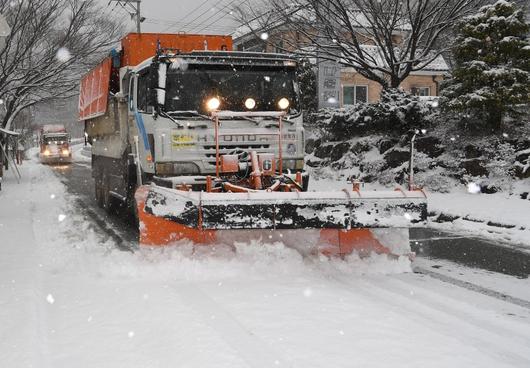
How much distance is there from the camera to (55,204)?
43.7 ft

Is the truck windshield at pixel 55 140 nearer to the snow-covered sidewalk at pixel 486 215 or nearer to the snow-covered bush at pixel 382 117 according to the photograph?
the snow-covered bush at pixel 382 117

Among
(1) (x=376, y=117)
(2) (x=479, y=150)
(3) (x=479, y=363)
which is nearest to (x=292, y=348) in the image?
(3) (x=479, y=363)

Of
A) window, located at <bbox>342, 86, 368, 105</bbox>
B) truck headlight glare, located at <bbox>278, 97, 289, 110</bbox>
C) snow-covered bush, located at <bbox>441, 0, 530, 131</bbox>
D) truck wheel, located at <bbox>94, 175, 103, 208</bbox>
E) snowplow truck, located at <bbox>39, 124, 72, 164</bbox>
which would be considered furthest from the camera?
snowplow truck, located at <bbox>39, 124, 72, 164</bbox>

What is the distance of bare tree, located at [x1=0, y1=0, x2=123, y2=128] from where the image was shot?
18.6 metres

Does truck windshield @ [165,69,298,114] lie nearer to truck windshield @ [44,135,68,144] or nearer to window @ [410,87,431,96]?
window @ [410,87,431,96]

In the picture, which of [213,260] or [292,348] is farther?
[213,260]

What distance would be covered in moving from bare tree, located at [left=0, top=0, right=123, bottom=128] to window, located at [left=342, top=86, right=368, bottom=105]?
11.3 meters

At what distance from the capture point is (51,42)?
829 inches

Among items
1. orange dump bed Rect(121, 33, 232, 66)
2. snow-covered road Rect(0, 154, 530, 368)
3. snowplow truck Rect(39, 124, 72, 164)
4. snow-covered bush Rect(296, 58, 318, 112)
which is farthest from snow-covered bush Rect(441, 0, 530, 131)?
snowplow truck Rect(39, 124, 72, 164)

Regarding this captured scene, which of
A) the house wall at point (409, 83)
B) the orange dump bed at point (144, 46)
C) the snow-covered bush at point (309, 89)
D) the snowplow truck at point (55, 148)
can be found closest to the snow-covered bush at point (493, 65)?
the orange dump bed at point (144, 46)

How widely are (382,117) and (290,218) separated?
1023 cm

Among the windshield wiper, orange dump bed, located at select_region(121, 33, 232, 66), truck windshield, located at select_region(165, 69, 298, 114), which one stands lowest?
the windshield wiper

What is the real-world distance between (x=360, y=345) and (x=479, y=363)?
761 millimetres

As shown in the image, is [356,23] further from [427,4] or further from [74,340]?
[74,340]
